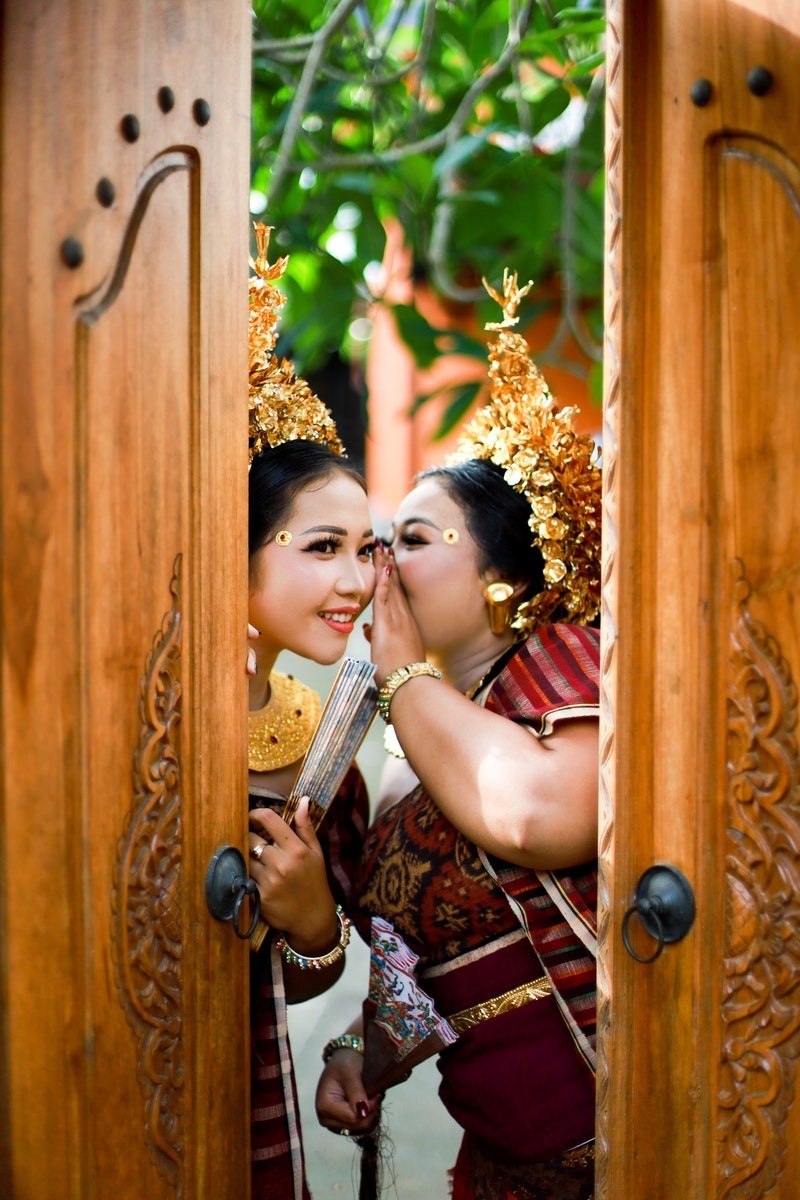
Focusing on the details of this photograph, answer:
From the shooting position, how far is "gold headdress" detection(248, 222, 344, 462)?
2078 mm

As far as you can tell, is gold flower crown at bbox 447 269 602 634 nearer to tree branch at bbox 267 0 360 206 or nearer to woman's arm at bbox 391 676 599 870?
woman's arm at bbox 391 676 599 870

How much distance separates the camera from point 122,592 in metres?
1.51

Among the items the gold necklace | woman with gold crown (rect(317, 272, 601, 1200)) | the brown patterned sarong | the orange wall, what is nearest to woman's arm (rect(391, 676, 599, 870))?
woman with gold crown (rect(317, 272, 601, 1200))

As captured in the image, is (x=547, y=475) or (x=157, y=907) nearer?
(x=157, y=907)

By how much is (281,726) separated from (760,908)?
38.1 inches

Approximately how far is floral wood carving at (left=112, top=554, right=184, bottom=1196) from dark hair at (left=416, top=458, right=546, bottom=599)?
923 millimetres

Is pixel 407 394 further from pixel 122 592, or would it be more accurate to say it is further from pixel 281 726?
pixel 122 592

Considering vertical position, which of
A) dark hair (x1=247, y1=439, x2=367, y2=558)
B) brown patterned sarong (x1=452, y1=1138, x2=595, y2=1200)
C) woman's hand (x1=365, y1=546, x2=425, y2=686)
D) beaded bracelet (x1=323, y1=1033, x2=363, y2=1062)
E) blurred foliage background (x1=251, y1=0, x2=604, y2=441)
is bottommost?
brown patterned sarong (x1=452, y1=1138, x2=595, y2=1200)

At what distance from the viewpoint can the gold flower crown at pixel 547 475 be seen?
2.35 metres

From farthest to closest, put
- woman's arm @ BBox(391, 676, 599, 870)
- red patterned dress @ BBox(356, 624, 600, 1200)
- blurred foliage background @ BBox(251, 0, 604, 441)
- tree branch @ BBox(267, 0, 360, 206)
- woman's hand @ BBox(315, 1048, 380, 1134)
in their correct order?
blurred foliage background @ BBox(251, 0, 604, 441) < tree branch @ BBox(267, 0, 360, 206) < woman's hand @ BBox(315, 1048, 380, 1134) < red patterned dress @ BBox(356, 624, 600, 1200) < woman's arm @ BBox(391, 676, 599, 870)

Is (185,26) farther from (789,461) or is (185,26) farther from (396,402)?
(396,402)

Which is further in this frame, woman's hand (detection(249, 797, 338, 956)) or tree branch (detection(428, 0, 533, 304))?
tree branch (detection(428, 0, 533, 304))

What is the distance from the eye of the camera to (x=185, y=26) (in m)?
1.58

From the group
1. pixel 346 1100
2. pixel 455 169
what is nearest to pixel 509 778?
pixel 346 1100
